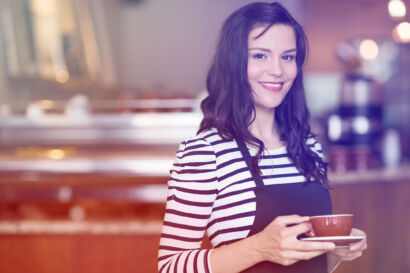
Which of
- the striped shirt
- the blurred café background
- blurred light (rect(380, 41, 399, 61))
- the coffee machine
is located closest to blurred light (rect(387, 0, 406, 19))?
the blurred café background

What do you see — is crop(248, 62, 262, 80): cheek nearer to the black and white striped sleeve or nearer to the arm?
the black and white striped sleeve

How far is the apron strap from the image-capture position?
1.40m

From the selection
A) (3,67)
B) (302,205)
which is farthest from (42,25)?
(302,205)

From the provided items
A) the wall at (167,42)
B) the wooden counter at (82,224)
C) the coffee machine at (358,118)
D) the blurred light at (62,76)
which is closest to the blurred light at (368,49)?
the wall at (167,42)

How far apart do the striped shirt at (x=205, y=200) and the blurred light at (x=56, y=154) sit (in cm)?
167

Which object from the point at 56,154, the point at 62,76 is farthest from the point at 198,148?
the point at 62,76

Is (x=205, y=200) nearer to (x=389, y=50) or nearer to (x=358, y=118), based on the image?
(x=358, y=118)

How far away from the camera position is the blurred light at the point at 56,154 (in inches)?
115

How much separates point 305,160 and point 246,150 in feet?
0.64

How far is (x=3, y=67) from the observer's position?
3625 mm

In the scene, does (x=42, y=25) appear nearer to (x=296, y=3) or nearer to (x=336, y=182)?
(x=296, y=3)

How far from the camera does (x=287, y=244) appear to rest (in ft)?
3.77

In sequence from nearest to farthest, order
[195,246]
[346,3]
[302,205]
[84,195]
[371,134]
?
[195,246]
[302,205]
[84,195]
[371,134]
[346,3]

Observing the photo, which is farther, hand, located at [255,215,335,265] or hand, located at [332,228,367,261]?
hand, located at [332,228,367,261]
